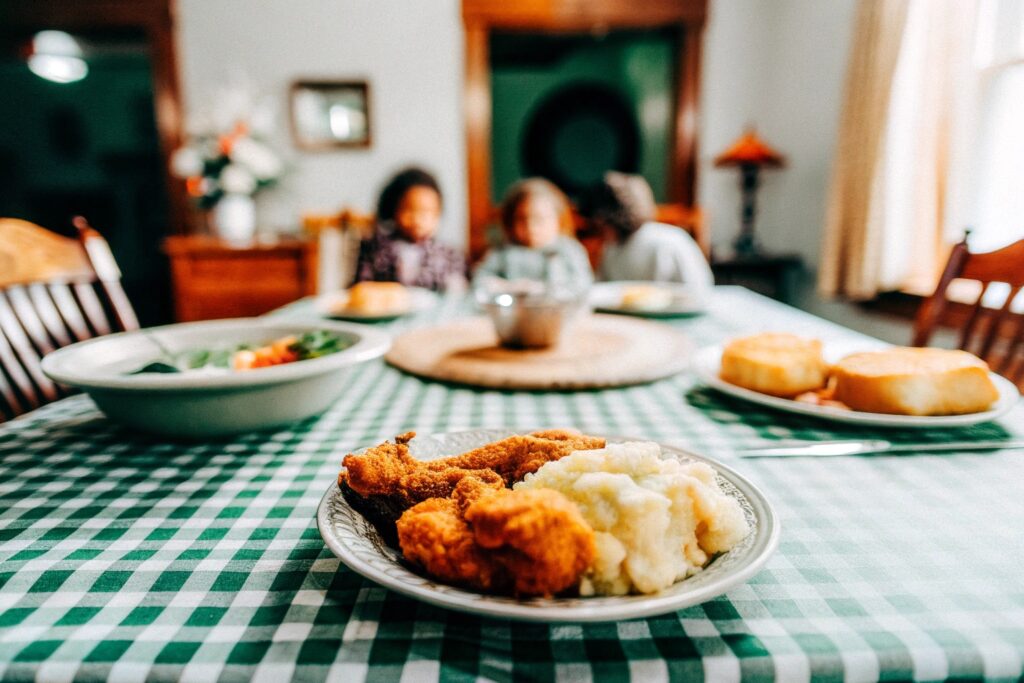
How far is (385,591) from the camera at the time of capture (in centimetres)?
46

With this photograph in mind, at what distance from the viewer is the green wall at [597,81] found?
18.5 ft

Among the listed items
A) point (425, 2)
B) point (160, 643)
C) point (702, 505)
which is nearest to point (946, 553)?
point (702, 505)

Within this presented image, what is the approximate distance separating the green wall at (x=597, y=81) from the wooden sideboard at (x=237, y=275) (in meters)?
3.21

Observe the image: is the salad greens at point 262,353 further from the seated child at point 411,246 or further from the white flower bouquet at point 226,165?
the white flower bouquet at point 226,165

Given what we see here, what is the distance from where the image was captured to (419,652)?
1.29 ft

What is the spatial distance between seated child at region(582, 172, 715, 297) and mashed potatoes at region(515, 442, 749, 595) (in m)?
2.05

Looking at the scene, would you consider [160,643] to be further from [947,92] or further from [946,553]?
[947,92]

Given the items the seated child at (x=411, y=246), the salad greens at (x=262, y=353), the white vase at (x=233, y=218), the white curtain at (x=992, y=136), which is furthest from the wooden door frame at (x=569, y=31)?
the salad greens at (x=262, y=353)

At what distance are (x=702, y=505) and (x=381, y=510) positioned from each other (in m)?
0.25

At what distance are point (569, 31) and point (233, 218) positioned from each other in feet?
7.68

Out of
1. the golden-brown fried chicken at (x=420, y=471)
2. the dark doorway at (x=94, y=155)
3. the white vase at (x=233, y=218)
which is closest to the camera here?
the golden-brown fried chicken at (x=420, y=471)

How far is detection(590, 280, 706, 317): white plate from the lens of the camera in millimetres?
1555

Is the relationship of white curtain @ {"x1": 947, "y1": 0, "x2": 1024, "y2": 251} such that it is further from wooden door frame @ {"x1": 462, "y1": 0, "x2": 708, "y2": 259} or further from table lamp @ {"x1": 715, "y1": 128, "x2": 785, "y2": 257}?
wooden door frame @ {"x1": 462, "y1": 0, "x2": 708, "y2": 259}

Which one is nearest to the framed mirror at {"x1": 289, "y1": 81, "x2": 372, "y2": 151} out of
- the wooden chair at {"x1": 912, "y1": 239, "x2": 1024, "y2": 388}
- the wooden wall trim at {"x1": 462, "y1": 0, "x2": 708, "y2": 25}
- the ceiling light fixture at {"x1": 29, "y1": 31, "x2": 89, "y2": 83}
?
the wooden wall trim at {"x1": 462, "y1": 0, "x2": 708, "y2": 25}
